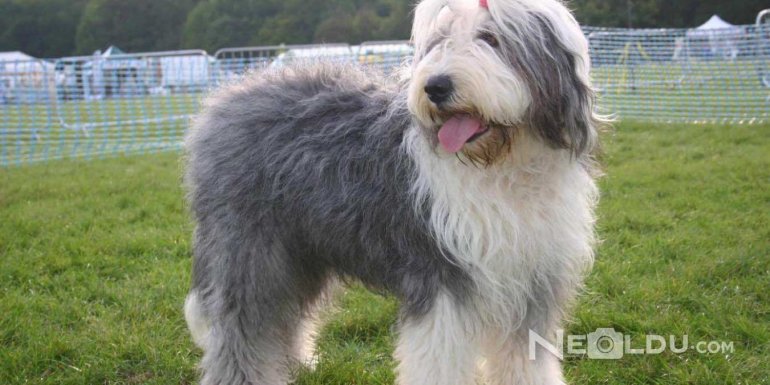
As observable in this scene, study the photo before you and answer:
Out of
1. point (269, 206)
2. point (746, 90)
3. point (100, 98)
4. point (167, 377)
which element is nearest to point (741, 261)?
point (269, 206)

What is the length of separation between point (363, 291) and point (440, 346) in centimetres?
177

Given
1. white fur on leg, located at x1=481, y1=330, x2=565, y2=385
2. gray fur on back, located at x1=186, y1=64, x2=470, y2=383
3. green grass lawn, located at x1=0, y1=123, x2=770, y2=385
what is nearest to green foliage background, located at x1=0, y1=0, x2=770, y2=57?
green grass lawn, located at x1=0, y1=123, x2=770, y2=385

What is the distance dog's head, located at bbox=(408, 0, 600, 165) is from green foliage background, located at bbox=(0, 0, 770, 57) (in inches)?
1756

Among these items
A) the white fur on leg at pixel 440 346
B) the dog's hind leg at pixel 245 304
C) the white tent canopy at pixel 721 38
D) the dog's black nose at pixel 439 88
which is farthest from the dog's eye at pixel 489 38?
the white tent canopy at pixel 721 38

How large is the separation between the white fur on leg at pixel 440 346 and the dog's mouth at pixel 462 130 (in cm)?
61

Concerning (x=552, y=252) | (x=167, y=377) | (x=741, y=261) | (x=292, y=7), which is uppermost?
(x=292, y=7)

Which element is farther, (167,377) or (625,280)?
(625,280)

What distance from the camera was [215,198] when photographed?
297 cm

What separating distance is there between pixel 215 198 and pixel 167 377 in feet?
3.48

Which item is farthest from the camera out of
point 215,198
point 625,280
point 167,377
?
point 625,280

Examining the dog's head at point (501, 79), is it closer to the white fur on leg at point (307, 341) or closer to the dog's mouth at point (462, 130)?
the dog's mouth at point (462, 130)

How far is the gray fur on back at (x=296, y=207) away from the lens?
2.61 metres

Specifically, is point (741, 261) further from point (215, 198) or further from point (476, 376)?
point (215, 198)

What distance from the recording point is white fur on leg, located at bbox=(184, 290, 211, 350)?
3109mm
